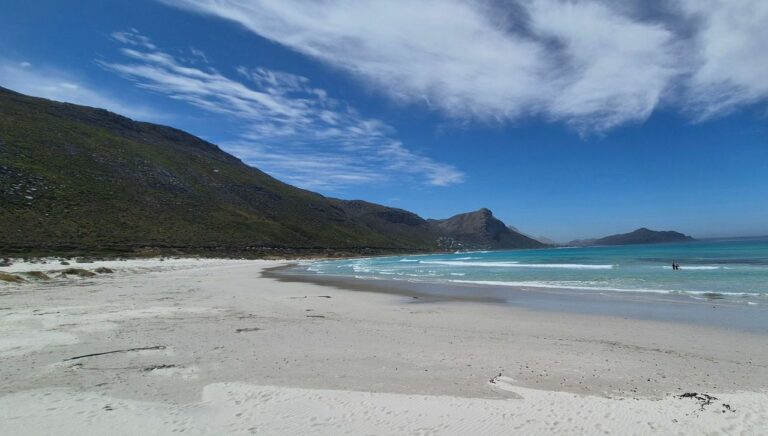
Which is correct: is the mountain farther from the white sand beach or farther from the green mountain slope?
the white sand beach

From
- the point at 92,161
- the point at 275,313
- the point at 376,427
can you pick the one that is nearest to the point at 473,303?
the point at 275,313

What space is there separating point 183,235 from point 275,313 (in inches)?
1996

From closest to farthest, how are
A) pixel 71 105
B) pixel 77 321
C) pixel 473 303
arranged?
pixel 77 321, pixel 473 303, pixel 71 105

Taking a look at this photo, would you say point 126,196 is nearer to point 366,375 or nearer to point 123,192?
point 123,192

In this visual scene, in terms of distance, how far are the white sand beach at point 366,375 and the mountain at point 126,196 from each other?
3628 centimetres

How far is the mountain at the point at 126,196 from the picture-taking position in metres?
43.9

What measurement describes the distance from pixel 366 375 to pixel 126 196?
213 ft

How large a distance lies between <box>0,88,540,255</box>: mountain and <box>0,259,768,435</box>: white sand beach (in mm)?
36282

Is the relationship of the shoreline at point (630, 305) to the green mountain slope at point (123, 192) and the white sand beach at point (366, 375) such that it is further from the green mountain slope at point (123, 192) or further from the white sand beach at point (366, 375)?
the green mountain slope at point (123, 192)

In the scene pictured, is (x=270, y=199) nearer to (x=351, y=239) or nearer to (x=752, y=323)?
(x=351, y=239)

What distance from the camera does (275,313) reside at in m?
13.9

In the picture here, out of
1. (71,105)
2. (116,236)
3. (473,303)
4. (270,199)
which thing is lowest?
(473,303)

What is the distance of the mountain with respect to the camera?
43875 mm

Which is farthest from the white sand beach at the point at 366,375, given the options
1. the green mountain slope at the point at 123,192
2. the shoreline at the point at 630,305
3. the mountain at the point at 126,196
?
the green mountain slope at the point at 123,192
